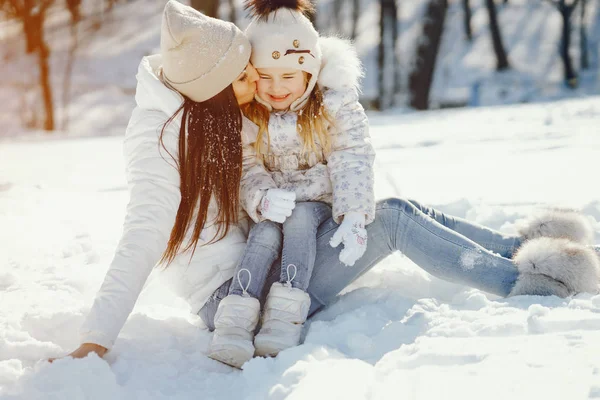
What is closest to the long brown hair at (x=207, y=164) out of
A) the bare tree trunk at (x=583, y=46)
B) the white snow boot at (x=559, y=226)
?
the white snow boot at (x=559, y=226)

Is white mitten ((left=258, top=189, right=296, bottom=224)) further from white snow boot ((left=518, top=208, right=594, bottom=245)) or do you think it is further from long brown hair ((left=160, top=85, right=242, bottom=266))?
white snow boot ((left=518, top=208, right=594, bottom=245))

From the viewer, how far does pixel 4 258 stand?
3275mm

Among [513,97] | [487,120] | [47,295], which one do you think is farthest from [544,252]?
[513,97]

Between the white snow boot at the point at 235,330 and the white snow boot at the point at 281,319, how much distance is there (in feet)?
0.14

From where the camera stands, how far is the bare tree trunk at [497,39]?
15820mm

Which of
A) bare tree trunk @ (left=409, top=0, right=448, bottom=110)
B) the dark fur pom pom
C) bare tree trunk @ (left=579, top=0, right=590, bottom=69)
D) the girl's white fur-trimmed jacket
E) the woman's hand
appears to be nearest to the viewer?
the woman's hand

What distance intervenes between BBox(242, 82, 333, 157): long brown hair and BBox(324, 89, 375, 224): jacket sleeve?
0.10 feet

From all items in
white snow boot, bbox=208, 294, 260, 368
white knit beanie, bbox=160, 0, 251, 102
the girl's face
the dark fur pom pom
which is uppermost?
the dark fur pom pom

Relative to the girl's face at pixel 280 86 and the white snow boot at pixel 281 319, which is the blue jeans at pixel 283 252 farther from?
the girl's face at pixel 280 86

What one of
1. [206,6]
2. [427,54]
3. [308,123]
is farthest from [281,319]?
[427,54]

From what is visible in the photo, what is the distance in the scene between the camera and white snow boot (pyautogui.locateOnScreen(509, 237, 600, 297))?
93.7 inches

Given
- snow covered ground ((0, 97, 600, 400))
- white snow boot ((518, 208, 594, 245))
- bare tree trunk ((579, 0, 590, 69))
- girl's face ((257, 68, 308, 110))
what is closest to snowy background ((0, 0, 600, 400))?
snow covered ground ((0, 97, 600, 400))

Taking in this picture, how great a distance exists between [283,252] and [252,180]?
350 mm

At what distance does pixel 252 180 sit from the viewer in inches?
100.0
